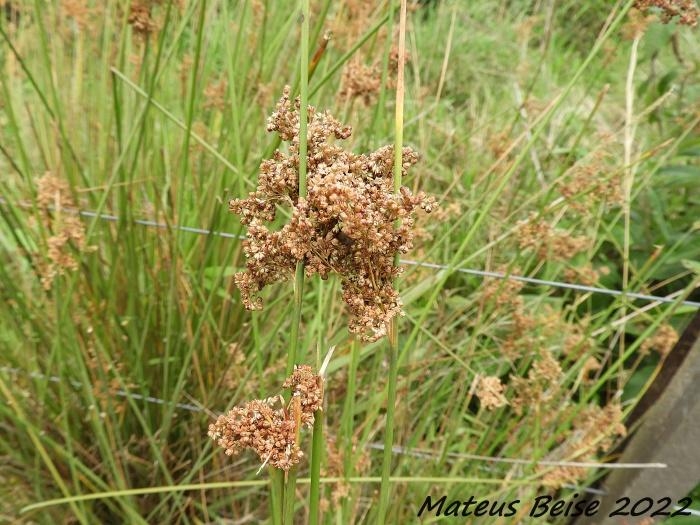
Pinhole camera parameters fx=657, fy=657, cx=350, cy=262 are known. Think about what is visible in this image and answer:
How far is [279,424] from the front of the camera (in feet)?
1.84

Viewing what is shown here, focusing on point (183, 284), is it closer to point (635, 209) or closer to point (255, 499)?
point (255, 499)

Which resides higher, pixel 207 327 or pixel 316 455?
pixel 316 455

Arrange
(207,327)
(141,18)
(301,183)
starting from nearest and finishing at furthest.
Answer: (301,183)
(141,18)
(207,327)

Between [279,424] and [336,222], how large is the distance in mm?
179

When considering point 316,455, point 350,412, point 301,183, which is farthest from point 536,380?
point 301,183

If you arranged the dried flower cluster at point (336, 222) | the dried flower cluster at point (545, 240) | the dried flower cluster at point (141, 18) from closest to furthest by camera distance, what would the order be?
the dried flower cluster at point (336, 222), the dried flower cluster at point (141, 18), the dried flower cluster at point (545, 240)

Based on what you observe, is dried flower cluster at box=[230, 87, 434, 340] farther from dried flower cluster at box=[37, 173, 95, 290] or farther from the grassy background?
dried flower cluster at box=[37, 173, 95, 290]

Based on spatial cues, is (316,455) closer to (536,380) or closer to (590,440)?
(536,380)

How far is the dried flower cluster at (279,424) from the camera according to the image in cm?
55

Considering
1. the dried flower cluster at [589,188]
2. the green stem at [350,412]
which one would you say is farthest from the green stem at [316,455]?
the dried flower cluster at [589,188]

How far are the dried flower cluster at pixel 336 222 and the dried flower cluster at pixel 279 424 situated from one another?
7 cm

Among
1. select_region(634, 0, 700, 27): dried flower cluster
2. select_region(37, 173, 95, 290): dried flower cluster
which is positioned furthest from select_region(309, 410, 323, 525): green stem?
select_region(634, 0, 700, 27): dried flower cluster

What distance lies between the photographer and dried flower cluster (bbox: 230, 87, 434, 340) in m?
0.53

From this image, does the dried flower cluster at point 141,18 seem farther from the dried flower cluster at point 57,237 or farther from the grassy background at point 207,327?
the dried flower cluster at point 57,237
